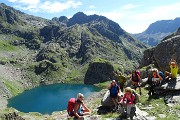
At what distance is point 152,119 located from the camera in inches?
996

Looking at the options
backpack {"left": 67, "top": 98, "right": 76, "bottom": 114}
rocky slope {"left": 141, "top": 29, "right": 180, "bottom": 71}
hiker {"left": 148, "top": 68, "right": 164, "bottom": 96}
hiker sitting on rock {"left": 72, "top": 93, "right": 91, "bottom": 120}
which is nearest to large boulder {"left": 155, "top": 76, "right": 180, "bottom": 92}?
hiker {"left": 148, "top": 68, "right": 164, "bottom": 96}

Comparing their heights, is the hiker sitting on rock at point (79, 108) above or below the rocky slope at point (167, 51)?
below

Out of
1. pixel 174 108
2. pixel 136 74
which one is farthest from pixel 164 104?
pixel 136 74

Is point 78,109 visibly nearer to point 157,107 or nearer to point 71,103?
point 71,103

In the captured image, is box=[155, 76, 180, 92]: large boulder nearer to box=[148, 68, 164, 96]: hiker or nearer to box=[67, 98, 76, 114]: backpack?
box=[148, 68, 164, 96]: hiker

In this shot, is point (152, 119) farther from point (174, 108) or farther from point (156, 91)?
point (156, 91)

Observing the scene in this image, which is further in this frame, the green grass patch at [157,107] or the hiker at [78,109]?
the green grass patch at [157,107]

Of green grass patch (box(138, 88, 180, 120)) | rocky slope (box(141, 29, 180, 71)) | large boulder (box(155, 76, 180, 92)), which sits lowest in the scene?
green grass patch (box(138, 88, 180, 120))

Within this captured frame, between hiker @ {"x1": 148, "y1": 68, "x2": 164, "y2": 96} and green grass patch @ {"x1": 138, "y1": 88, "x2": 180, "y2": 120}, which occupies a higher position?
hiker @ {"x1": 148, "y1": 68, "x2": 164, "y2": 96}

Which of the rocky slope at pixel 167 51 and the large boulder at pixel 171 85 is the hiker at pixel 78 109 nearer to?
the large boulder at pixel 171 85

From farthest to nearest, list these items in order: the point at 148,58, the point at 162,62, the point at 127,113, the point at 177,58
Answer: the point at 148,58
the point at 162,62
the point at 177,58
the point at 127,113

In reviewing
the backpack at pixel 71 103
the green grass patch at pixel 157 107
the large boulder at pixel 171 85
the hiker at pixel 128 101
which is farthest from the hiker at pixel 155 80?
the backpack at pixel 71 103

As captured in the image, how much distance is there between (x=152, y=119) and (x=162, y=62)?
2100 centimetres

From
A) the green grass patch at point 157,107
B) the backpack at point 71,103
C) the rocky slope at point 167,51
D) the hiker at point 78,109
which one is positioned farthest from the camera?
the rocky slope at point 167,51
